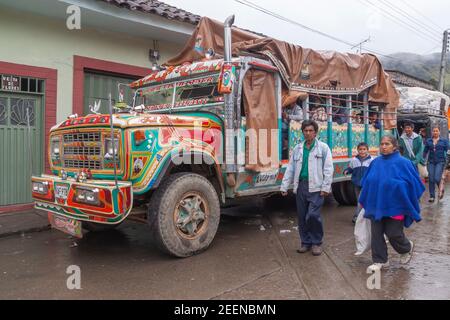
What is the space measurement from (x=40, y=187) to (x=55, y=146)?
0.65m

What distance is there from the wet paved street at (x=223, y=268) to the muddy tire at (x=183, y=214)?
0.63ft

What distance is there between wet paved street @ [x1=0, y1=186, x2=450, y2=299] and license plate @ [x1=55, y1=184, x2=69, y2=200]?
77cm

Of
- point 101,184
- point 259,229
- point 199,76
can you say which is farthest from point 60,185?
point 259,229

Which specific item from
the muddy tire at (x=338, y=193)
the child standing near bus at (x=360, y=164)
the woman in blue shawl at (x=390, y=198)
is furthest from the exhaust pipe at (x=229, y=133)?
the muddy tire at (x=338, y=193)

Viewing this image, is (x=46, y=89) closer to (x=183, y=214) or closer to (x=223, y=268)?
(x=183, y=214)

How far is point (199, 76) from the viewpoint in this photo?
18.0 ft

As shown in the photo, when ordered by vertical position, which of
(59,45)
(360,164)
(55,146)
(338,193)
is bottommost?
(338,193)

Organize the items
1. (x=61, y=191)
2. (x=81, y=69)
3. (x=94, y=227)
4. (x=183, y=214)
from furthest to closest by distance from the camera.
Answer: (x=81, y=69), (x=94, y=227), (x=183, y=214), (x=61, y=191)

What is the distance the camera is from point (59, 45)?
742 cm

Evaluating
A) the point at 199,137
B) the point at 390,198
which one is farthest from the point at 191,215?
the point at 390,198

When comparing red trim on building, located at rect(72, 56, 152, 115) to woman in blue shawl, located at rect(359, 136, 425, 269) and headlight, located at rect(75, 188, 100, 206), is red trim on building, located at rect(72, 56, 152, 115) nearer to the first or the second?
headlight, located at rect(75, 188, 100, 206)

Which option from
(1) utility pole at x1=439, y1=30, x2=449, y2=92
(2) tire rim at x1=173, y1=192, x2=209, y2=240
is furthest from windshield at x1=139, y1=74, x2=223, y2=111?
(1) utility pole at x1=439, y1=30, x2=449, y2=92

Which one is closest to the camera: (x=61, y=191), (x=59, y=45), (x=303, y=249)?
(x=61, y=191)

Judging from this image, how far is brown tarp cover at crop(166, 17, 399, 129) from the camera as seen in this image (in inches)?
221
